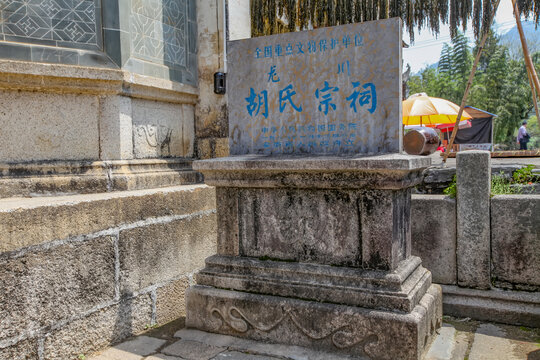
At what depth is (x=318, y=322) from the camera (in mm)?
2598

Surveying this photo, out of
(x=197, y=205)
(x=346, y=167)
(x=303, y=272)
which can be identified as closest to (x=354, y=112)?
(x=346, y=167)

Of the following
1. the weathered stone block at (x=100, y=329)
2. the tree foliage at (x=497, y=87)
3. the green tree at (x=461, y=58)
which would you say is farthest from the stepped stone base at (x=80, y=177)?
the green tree at (x=461, y=58)

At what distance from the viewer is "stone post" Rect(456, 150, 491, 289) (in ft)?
10.8

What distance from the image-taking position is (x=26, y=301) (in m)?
2.39

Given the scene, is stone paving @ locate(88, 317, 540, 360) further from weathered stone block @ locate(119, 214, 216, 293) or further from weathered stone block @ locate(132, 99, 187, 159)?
weathered stone block @ locate(132, 99, 187, 159)

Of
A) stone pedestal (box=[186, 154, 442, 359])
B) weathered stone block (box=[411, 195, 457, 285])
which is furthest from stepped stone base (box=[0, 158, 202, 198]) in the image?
weathered stone block (box=[411, 195, 457, 285])

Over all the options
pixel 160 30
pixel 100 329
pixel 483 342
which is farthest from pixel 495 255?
pixel 160 30

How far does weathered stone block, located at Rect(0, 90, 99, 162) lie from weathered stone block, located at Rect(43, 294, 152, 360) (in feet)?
3.89

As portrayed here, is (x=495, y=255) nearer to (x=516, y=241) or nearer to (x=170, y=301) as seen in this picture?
(x=516, y=241)

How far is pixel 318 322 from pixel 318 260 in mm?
372

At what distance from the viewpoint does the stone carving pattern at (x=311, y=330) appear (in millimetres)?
2477

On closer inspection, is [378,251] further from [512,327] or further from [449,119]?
[449,119]

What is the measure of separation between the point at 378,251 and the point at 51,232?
1.89 metres

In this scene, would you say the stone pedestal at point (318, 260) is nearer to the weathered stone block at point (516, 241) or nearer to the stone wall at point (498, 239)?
the stone wall at point (498, 239)
